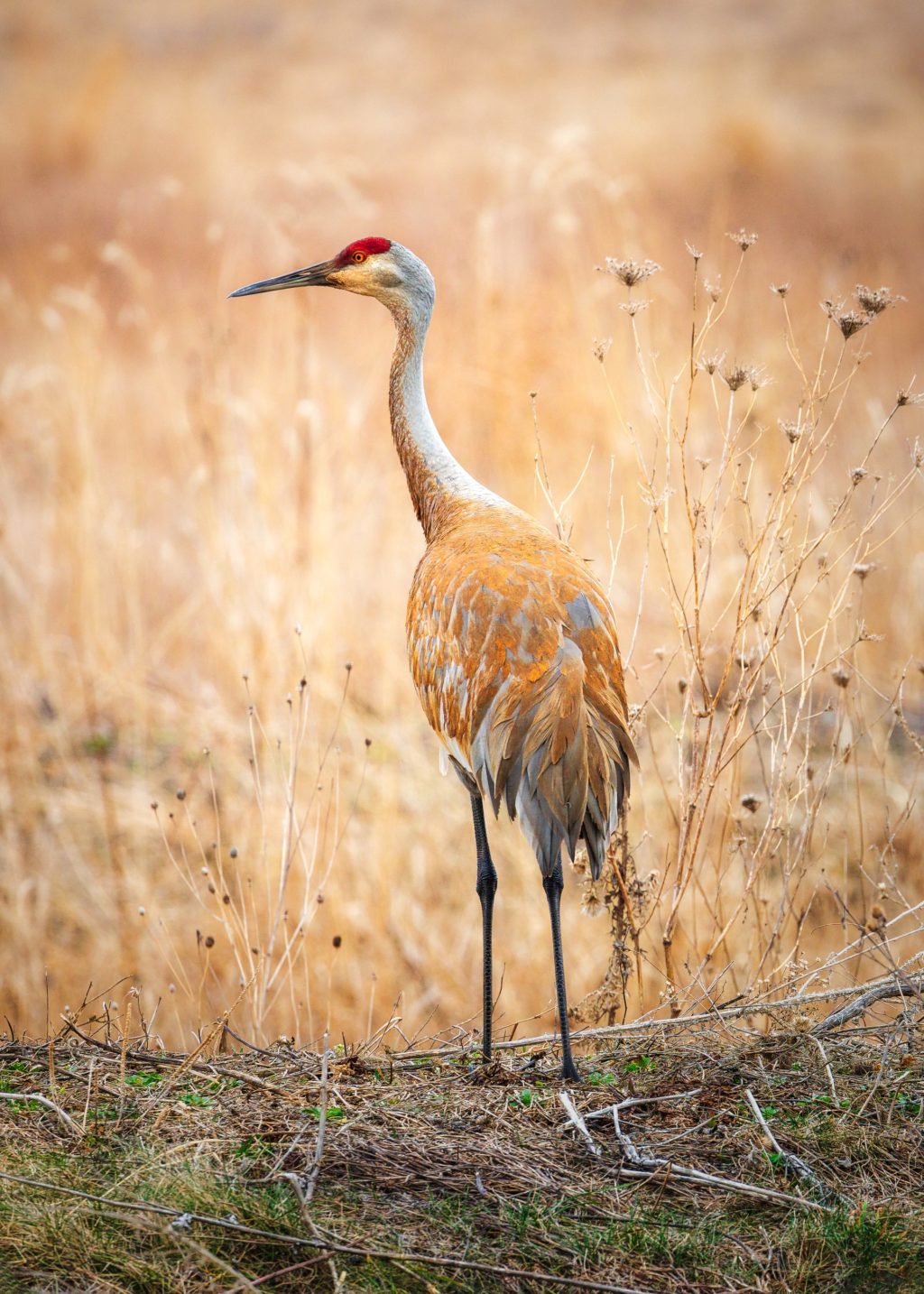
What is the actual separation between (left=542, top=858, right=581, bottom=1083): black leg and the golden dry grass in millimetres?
490

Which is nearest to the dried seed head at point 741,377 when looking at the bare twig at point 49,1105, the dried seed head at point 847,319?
the dried seed head at point 847,319

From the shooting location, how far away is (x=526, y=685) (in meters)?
3.05

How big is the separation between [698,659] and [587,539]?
3.48 metres

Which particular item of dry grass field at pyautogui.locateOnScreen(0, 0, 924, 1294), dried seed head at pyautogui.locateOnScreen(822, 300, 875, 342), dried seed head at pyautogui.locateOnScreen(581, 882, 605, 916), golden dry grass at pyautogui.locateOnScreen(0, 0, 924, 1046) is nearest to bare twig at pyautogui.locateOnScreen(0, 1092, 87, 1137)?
dry grass field at pyautogui.locateOnScreen(0, 0, 924, 1294)

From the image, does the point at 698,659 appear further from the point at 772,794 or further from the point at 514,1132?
the point at 514,1132

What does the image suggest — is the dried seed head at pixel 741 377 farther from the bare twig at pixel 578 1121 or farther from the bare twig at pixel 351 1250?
the bare twig at pixel 351 1250

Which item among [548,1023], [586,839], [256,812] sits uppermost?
[586,839]

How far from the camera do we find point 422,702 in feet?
11.5

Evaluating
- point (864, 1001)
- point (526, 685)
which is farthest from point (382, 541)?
point (864, 1001)

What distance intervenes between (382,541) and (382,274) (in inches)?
122

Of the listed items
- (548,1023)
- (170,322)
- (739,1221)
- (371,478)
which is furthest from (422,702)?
(170,322)

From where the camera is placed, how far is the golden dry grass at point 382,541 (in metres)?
4.41

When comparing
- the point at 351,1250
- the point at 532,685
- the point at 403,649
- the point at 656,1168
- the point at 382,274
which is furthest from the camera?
the point at 403,649

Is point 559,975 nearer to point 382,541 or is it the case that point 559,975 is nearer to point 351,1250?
point 351,1250
